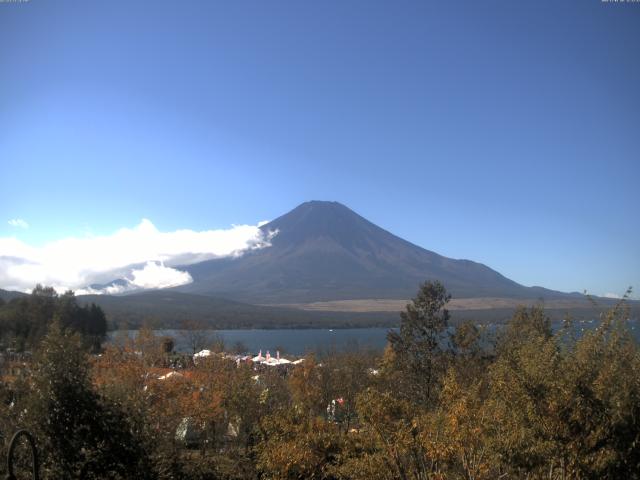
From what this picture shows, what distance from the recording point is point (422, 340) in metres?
19.2

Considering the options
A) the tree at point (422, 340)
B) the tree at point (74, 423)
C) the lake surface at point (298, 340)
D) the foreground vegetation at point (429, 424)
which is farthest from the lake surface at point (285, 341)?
the tree at point (74, 423)

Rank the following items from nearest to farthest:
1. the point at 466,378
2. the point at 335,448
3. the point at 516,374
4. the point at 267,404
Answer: the point at 516,374
the point at 335,448
the point at 267,404
the point at 466,378

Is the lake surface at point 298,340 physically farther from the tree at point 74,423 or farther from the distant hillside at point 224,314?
the tree at point 74,423

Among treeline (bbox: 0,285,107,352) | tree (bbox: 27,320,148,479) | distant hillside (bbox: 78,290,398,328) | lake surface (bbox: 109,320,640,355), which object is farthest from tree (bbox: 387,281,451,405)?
distant hillside (bbox: 78,290,398,328)

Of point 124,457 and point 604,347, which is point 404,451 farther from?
point 124,457

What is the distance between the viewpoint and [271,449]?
10.3m

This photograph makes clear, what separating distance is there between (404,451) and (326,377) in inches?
471

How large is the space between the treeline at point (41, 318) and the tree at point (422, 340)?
3368 cm

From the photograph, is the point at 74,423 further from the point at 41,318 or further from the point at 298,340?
the point at 298,340

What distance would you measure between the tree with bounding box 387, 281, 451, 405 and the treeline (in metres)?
33.7

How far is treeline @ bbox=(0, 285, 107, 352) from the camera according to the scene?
47600 mm

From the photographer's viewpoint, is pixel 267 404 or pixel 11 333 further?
pixel 11 333

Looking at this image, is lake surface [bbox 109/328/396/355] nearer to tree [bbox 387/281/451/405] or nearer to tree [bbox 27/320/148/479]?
tree [bbox 387/281/451/405]

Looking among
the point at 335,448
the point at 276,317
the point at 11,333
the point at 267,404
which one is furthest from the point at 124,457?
the point at 276,317
